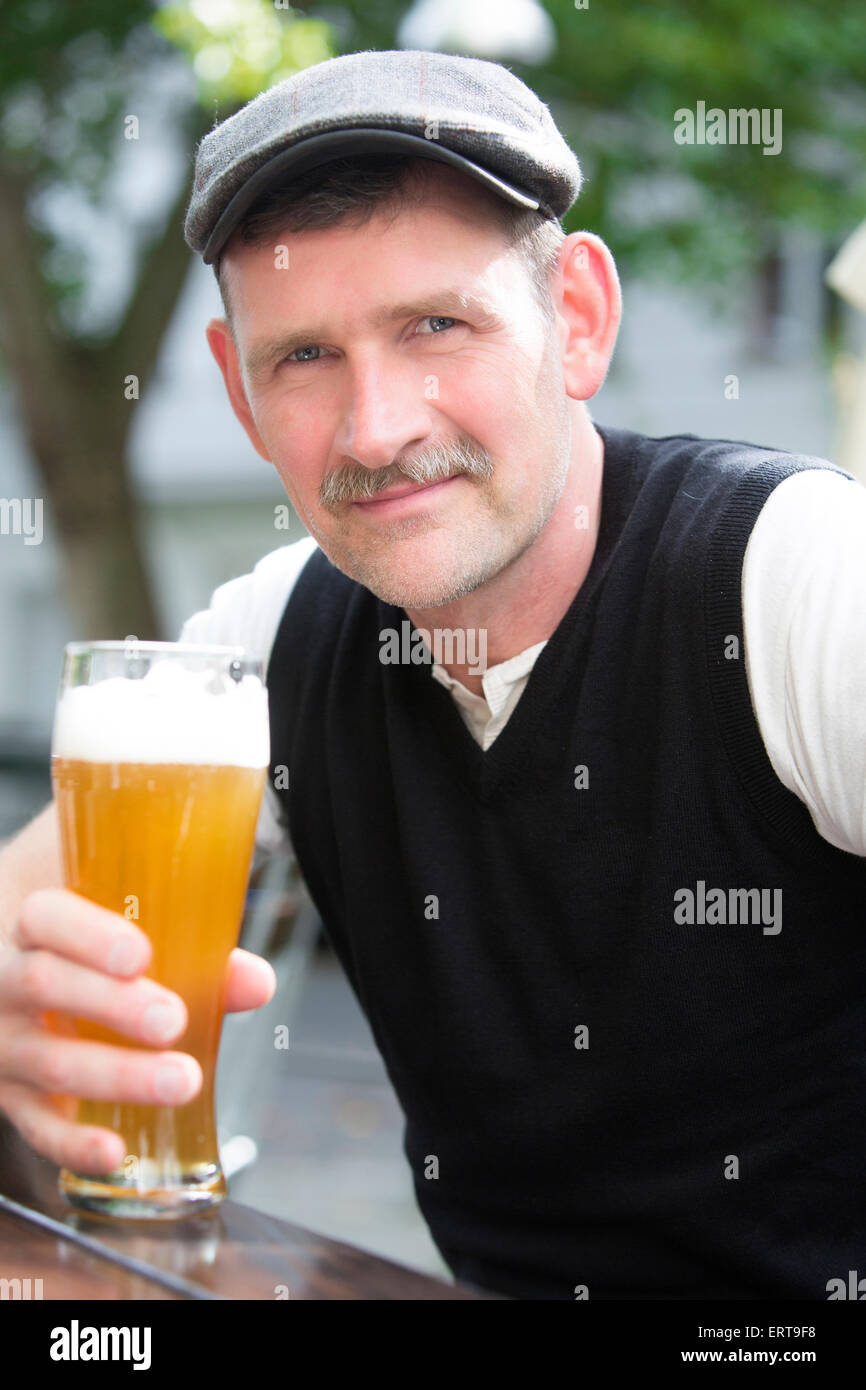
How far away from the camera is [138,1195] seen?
125cm

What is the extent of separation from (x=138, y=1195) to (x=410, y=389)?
0.85 meters

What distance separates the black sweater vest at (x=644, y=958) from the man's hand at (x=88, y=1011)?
1.99 ft

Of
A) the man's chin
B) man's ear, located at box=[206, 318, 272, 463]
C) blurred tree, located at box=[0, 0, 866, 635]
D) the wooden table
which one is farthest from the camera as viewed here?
blurred tree, located at box=[0, 0, 866, 635]

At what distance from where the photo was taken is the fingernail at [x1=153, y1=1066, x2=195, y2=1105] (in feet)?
3.58

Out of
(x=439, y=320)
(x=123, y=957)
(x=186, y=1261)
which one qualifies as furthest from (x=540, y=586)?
(x=186, y=1261)

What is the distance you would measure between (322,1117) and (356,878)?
4.25 m

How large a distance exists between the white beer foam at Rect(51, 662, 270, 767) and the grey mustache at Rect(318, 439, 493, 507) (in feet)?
1.38

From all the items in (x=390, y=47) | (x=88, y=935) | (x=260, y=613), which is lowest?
(x=88, y=935)

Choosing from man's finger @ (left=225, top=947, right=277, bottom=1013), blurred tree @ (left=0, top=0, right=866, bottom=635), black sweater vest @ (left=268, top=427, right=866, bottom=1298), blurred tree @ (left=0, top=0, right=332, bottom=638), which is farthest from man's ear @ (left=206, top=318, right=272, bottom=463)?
blurred tree @ (left=0, top=0, right=332, bottom=638)

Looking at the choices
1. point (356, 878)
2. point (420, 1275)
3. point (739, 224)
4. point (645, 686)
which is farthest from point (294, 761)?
point (739, 224)

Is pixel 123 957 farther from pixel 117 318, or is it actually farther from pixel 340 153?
pixel 117 318

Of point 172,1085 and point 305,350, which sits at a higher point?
point 305,350

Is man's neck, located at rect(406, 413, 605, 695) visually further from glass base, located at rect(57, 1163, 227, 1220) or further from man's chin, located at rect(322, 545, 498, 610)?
glass base, located at rect(57, 1163, 227, 1220)

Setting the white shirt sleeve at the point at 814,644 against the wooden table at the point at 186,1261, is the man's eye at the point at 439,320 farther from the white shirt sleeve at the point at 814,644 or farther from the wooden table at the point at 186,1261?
the wooden table at the point at 186,1261
